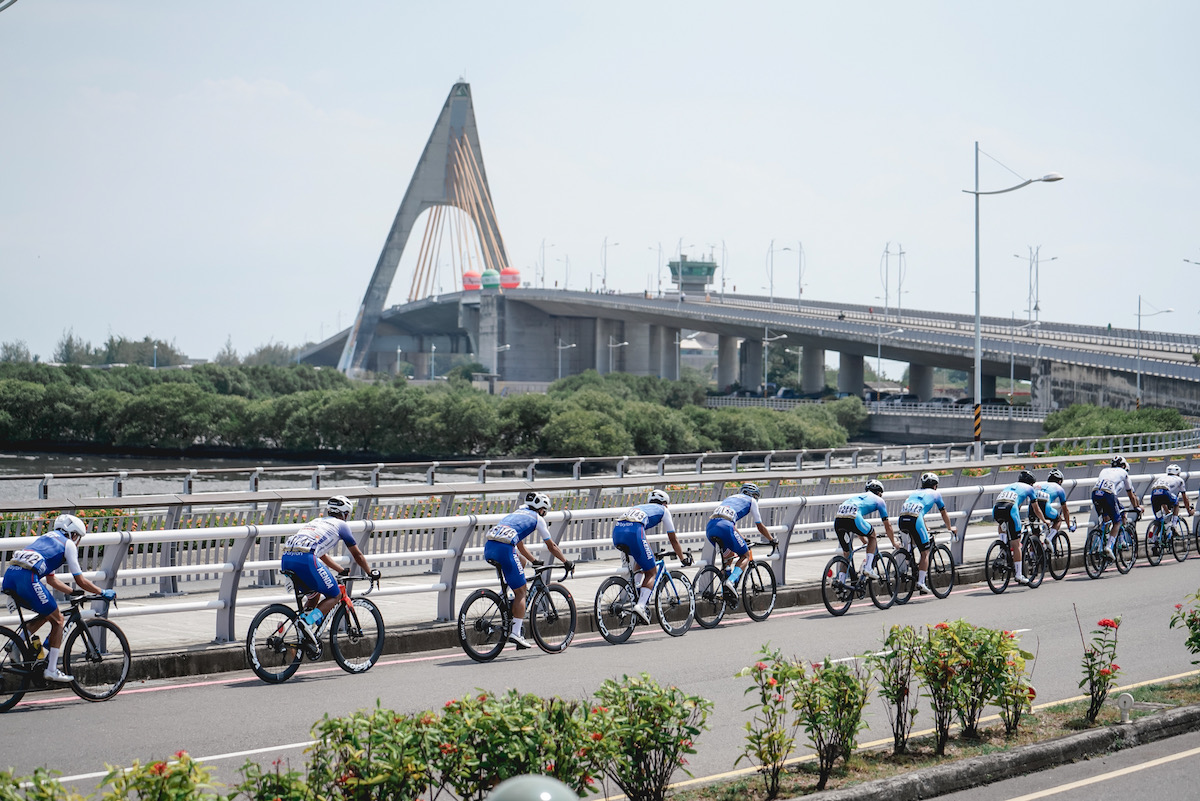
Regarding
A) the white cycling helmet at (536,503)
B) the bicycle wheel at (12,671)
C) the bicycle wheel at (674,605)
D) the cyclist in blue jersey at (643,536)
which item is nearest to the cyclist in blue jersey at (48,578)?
the bicycle wheel at (12,671)

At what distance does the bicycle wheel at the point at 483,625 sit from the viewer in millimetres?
12109

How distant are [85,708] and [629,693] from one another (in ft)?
17.1

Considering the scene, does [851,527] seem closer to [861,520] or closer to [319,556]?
[861,520]

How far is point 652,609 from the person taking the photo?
47.3 ft

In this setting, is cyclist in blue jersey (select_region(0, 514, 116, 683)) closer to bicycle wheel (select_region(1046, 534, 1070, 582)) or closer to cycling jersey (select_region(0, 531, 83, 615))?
cycling jersey (select_region(0, 531, 83, 615))

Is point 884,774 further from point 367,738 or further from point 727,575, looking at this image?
point 727,575

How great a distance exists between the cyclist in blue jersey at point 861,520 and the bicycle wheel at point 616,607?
2937 millimetres

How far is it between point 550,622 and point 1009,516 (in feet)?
25.4

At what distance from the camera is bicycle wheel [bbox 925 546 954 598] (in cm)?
1678

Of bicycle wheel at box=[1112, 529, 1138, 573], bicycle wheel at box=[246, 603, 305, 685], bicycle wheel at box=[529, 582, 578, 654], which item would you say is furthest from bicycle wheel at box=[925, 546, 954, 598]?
bicycle wheel at box=[246, 603, 305, 685]

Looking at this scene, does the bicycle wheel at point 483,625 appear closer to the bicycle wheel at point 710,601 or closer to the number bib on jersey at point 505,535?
the number bib on jersey at point 505,535

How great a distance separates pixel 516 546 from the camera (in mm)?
12281

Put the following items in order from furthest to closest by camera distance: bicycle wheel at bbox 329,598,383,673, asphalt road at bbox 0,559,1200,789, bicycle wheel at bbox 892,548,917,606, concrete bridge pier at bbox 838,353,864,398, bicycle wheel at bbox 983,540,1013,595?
concrete bridge pier at bbox 838,353,864,398 < bicycle wheel at bbox 983,540,1013,595 < bicycle wheel at bbox 892,548,917,606 < bicycle wheel at bbox 329,598,383,673 < asphalt road at bbox 0,559,1200,789

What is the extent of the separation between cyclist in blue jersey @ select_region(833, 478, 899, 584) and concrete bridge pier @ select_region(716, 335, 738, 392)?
119029mm
